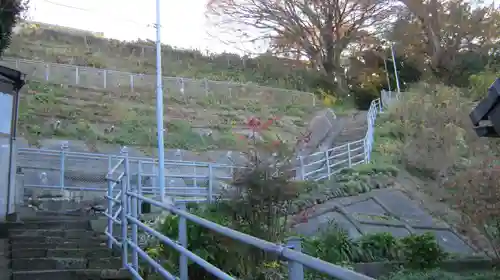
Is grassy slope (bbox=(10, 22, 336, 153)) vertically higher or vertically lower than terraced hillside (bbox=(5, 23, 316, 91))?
lower

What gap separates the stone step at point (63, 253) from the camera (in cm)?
630

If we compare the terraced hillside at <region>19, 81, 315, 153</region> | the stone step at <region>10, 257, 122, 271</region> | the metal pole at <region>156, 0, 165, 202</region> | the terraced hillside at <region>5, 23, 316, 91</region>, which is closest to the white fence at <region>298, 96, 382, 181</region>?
the terraced hillside at <region>19, 81, 315, 153</region>

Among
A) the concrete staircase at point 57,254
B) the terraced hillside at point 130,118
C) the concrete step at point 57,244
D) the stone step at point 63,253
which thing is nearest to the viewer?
the concrete staircase at point 57,254

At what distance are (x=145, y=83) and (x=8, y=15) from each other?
68.6 feet

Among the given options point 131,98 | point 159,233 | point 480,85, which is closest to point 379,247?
point 159,233

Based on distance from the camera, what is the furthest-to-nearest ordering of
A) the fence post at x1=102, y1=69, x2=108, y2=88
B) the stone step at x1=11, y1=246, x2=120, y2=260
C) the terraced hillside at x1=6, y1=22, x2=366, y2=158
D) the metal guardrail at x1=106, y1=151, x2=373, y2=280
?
the fence post at x1=102, y1=69, x2=108, y2=88, the terraced hillside at x1=6, y1=22, x2=366, y2=158, the stone step at x1=11, y1=246, x2=120, y2=260, the metal guardrail at x1=106, y1=151, x2=373, y2=280

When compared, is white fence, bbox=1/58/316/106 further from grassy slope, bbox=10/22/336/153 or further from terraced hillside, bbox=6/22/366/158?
grassy slope, bbox=10/22/336/153

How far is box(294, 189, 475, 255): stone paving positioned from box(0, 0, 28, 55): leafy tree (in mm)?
6672

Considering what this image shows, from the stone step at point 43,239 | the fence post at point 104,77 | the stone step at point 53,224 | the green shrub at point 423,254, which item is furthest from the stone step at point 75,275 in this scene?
the fence post at point 104,77

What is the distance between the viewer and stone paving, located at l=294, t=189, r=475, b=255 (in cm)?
1217

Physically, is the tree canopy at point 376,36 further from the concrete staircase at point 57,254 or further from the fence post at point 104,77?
the concrete staircase at point 57,254

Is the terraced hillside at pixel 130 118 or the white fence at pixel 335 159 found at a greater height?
the terraced hillside at pixel 130 118

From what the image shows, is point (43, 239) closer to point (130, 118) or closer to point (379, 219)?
point (379, 219)

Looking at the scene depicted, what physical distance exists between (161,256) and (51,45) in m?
29.2
